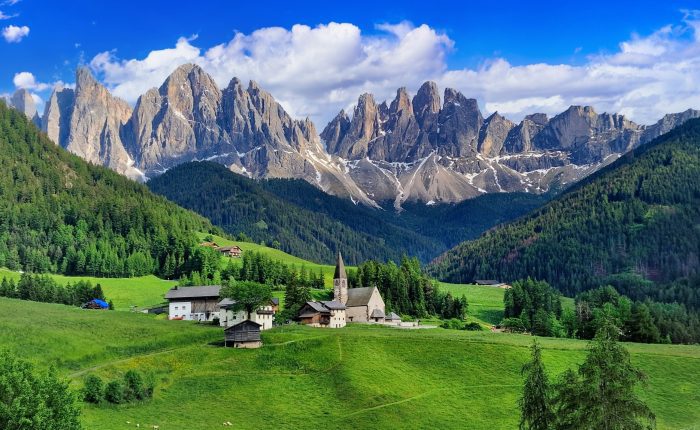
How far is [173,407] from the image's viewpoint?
7631 cm

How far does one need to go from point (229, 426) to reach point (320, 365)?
22289 millimetres

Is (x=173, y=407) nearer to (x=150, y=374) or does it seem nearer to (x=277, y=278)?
(x=150, y=374)

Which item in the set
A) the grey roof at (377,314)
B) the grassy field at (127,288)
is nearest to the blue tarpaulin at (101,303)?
the grassy field at (127,288)

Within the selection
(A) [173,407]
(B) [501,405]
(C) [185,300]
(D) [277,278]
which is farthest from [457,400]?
(D) [277,278]

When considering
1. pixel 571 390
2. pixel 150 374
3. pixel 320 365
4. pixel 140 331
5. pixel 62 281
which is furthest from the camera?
pixel 62 281

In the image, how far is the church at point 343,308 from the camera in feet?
418

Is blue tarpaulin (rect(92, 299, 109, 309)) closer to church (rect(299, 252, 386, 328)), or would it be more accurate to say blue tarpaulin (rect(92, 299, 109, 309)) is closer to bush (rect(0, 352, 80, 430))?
church (rect(299, 252, 386, 328))

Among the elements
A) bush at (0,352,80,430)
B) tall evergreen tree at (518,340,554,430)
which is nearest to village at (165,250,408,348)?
bush at (0,352,80,430)

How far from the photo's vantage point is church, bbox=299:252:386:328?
127375mm

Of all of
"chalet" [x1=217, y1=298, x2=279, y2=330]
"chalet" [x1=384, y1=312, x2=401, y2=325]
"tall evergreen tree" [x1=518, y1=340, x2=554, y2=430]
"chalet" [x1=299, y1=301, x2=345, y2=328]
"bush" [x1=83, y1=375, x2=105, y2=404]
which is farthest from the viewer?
"chalet" [x1=384, y1=312, x2=401, y2=325]

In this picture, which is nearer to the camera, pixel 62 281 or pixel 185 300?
pixel 185 300

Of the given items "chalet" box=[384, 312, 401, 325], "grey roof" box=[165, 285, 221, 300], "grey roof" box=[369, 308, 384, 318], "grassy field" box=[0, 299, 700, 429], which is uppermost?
"grey roof" box=[165, 285, 221, 300]

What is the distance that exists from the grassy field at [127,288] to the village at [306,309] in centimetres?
2005

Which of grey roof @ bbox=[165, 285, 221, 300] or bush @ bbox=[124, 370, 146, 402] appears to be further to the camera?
grey roof @ bbox=[165, 285, 221, 300]
